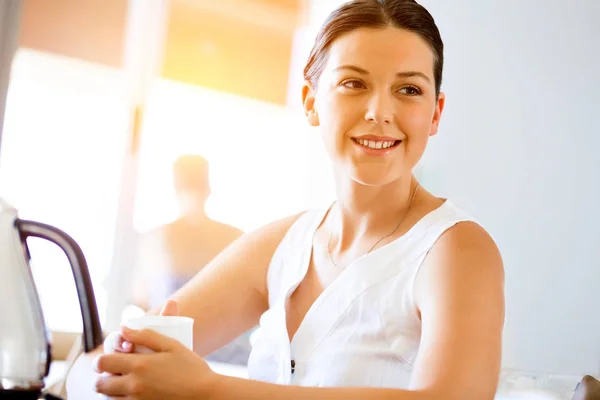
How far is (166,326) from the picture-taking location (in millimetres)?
668

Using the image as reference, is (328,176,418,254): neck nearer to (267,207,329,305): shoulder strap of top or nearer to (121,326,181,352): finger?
(267,207,329,305): shoulder strap of top

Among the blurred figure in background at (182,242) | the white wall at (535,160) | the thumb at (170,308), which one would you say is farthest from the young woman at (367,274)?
the blurred figure in background at (182,242)

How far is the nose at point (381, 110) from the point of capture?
904 mm

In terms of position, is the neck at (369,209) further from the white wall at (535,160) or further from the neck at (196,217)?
the neck at (196,217)

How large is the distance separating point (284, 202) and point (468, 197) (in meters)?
0.90

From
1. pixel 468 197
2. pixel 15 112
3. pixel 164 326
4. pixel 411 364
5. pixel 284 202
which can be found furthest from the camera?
pixel 284 202

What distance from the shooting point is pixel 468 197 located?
1767 mm

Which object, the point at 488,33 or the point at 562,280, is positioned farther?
the point at 488,33

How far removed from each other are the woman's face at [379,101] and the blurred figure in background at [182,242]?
1.56m

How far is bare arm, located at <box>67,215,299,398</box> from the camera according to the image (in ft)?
3.49

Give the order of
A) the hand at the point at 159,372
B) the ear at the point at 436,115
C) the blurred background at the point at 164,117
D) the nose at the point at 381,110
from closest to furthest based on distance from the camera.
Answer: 1. the hand at the point at 159,372
2. the nose at the point at 381,110
3. the ear at the point at 436,115
4. the blurred background at the point at 164,117

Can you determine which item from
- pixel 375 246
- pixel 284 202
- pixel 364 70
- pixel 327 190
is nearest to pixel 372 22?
pixel 364 70

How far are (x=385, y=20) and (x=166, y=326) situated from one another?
21.3 inches

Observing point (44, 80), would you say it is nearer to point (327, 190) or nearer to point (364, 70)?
point (327, 190)
